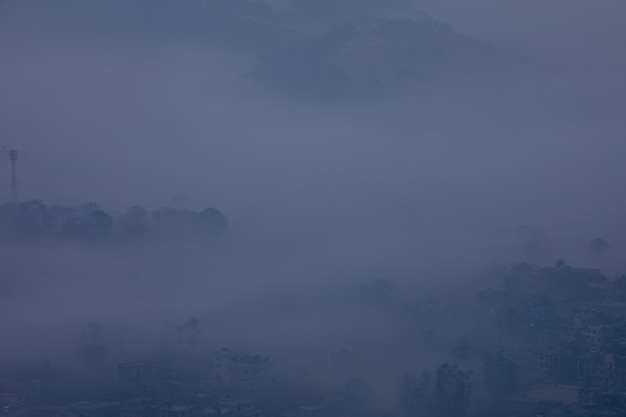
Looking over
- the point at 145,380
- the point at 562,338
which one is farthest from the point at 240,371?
the point at 562,338

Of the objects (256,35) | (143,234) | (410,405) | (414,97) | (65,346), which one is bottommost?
(410,405)

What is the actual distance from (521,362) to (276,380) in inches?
→ 76.0

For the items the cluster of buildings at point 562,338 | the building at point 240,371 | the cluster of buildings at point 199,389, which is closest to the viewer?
the cluster of buildings at point 199,389

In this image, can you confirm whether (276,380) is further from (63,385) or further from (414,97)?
(414,97)

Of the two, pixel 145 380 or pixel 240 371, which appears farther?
pixel 240 371

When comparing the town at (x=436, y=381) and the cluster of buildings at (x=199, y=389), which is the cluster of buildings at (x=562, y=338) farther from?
the cluster of buildings at (x=199, y=389)

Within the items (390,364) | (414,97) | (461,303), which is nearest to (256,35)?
(414,97)

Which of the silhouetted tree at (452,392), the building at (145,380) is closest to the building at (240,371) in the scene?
the building at (145,380)

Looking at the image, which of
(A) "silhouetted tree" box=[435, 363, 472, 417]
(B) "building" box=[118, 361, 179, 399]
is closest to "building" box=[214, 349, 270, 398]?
(B) "building" box=[118, 361, 179, 399]

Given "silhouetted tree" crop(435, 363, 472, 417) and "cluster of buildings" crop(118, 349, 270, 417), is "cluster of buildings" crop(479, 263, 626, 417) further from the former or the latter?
"cluster of buildings" crop(118, 349, 270, 417)

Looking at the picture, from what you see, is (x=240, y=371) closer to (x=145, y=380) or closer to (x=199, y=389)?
(x=199, y=389)

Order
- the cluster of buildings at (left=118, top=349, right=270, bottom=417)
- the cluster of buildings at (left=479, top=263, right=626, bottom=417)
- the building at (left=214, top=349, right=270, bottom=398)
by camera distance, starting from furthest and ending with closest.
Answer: the building at (left=214, top=349, right=270, bottom=398), the cluster of buildings at (left=479, top=263, right=626, bottom=417), the cluster of buildings at (left=118, top=349, right=270, bottom=417)

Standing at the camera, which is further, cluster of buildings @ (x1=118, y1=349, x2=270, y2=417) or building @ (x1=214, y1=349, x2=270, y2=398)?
building @ (x1=214, y1=349, x2=270, y2=398)

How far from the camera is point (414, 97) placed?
13.6 metres
